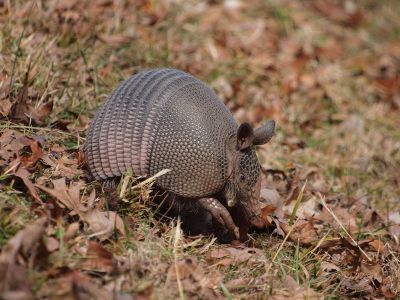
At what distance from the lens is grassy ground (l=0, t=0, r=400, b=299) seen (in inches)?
167

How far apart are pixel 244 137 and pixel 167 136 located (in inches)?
24.1

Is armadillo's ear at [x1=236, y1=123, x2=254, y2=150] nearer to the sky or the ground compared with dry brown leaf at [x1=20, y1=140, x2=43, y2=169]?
nearer to the sky

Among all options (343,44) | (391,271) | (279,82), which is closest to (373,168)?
(279,82)

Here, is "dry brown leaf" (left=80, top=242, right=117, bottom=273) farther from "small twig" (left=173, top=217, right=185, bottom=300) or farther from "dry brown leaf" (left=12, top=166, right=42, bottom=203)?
"dry brown leaf" (left=12, top=166, right=42, bottom=203)

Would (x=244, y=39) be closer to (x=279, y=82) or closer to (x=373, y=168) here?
(x=279, y=82)

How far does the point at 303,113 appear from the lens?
8742 millimetres

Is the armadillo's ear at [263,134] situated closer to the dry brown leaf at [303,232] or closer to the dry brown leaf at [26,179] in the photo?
the dry brown leaf at [303,232]

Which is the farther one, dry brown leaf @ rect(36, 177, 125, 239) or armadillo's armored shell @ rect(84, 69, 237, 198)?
armadillo's armored shell @ rect(84, 69, 237, 198)

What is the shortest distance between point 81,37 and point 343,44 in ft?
16.6

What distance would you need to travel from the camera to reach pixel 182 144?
192 inches

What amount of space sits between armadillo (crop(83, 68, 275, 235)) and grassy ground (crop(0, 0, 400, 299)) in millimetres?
274

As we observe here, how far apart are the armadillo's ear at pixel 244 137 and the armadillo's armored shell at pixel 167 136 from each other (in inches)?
4.7

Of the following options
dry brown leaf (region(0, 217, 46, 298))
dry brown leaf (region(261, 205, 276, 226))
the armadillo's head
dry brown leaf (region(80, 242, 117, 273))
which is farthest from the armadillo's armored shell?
A: dry brown leaf (region(0, 217, 46, 298))

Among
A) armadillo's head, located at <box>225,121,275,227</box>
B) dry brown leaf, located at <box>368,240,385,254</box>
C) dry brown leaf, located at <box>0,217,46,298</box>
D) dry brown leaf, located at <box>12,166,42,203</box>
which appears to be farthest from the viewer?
dry brown leaf, located at <box>368,240,385,254</box>
